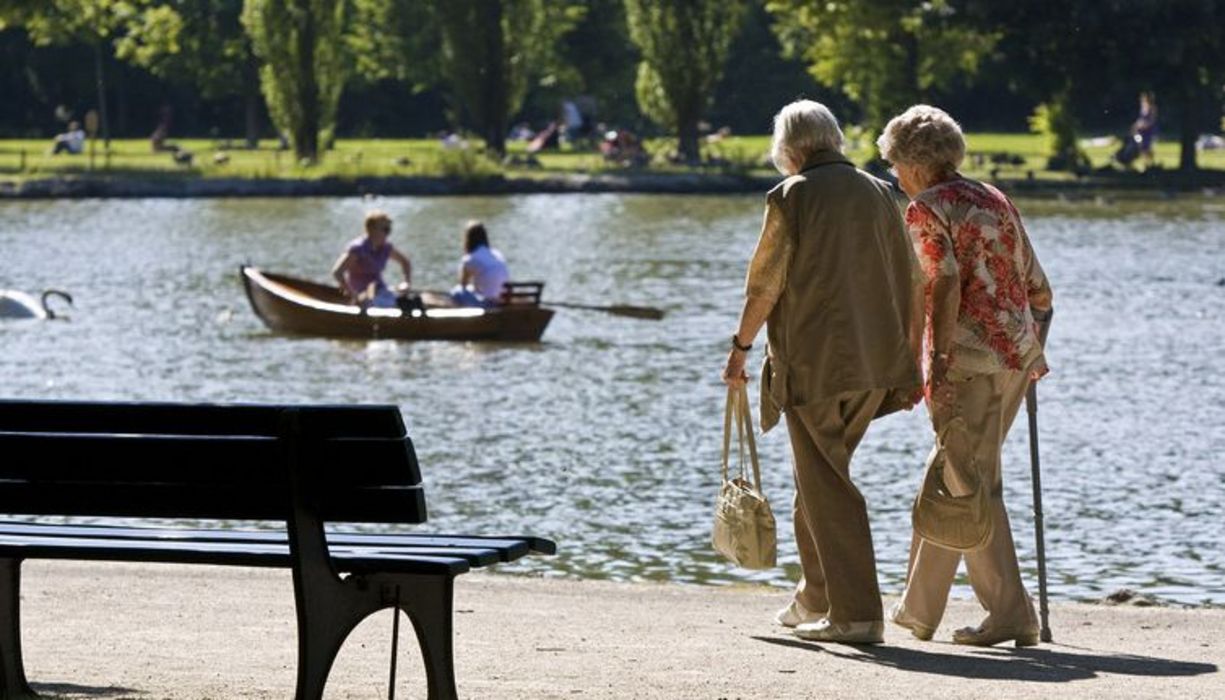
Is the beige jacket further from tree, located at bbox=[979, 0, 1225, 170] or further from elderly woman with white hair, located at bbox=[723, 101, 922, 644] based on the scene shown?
tree, located at bbox=[979, 0, 1225, 170]

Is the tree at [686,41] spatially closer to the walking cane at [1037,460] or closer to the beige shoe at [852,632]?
the walking cane at [1037,460]

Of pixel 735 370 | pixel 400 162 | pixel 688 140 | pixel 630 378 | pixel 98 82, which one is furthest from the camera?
pixel 98 82

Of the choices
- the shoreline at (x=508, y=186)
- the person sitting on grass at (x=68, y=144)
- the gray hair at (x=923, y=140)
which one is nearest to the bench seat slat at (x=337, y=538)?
the gray hair at (x=923, y=140)

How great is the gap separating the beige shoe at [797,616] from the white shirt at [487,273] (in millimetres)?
18485

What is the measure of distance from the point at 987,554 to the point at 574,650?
1287 millimetres

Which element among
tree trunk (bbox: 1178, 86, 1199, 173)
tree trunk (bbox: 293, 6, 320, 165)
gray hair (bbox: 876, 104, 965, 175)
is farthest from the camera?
tree trunk (bbox: 293, 6, 320, 165)

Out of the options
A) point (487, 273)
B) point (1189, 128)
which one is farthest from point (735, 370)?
point (1189, 128)

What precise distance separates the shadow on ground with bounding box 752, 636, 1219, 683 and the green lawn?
52365 mm

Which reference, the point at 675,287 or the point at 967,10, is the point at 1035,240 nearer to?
the point at 675,287

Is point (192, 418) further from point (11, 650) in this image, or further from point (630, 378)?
point (630, 378)

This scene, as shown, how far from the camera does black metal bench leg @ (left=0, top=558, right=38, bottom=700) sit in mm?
7121

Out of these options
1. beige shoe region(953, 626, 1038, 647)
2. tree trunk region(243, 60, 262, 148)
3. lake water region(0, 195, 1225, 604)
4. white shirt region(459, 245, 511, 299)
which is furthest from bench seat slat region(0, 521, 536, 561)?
tree trunk region(243, 60, 262, 148)

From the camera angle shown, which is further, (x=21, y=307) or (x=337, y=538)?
(x=21, y=307)

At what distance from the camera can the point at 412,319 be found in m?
26.8
